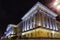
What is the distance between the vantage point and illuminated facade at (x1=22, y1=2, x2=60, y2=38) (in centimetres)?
2645

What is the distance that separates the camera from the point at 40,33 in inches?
1011

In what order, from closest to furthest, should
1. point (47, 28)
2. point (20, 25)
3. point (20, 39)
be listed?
point (20, 39)
point (47, 28)
point (20, 25)

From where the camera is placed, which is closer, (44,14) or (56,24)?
(44,14)

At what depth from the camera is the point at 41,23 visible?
90.8 feet

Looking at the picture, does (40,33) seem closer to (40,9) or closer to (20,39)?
(40,9)

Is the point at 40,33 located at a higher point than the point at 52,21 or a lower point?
lower

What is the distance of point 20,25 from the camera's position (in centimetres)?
3378

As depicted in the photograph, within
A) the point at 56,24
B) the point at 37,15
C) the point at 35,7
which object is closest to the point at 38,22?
the point at 37,15

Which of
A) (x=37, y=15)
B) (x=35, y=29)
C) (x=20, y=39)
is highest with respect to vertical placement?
(x=37, y=15)

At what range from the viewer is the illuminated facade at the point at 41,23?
86.8ft

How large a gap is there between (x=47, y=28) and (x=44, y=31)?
1436mm

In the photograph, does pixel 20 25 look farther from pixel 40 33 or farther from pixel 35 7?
pixel 40 33

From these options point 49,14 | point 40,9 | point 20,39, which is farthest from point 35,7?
point 20,39

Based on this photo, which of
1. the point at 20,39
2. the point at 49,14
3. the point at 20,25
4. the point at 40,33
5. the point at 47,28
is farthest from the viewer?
the point at 20,25
